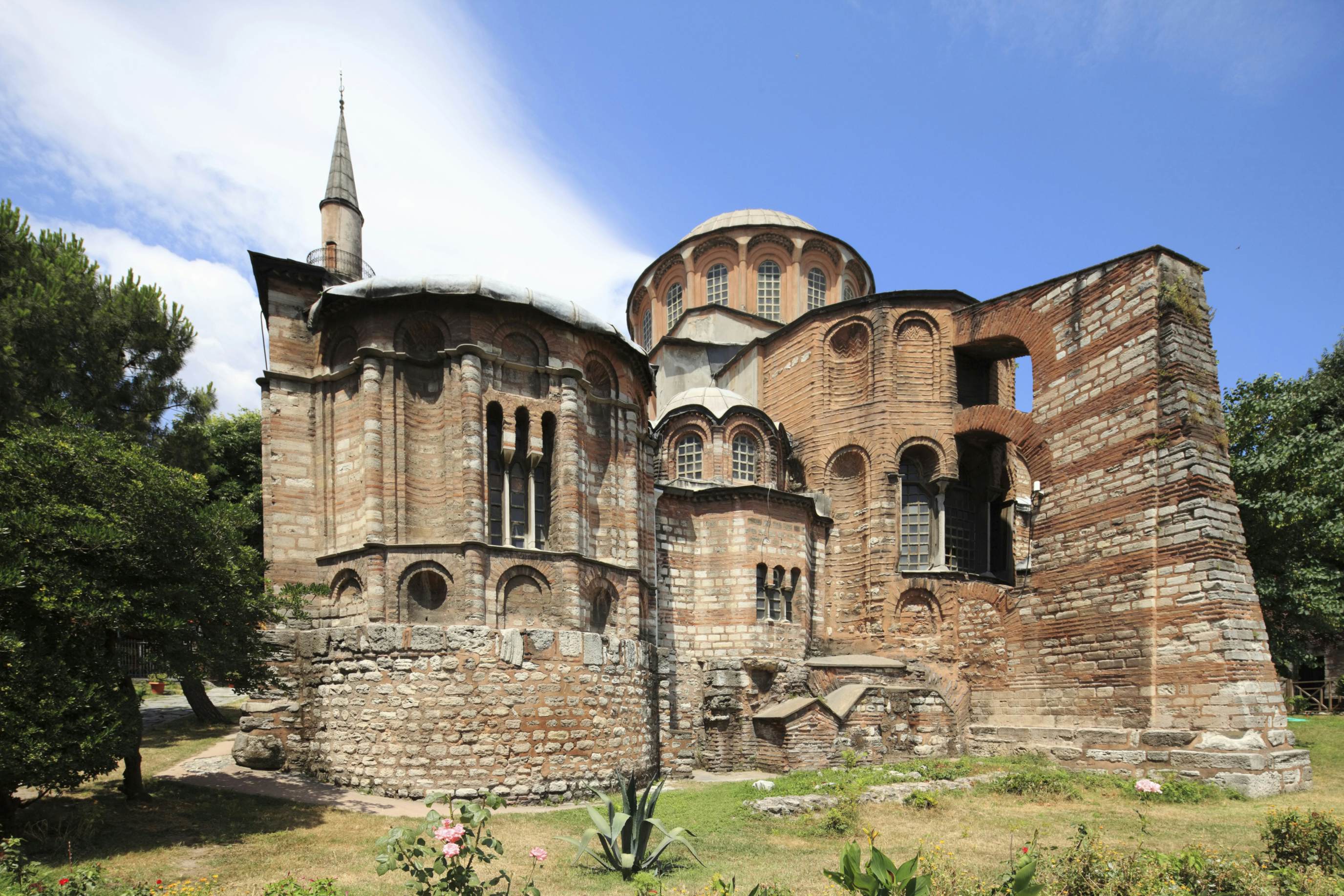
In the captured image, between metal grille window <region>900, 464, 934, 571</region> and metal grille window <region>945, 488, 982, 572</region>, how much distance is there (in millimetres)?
558

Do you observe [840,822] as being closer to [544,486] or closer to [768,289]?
[544,486]

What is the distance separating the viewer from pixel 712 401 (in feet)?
72.9

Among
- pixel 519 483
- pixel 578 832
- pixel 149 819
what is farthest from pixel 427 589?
pixel 149 819

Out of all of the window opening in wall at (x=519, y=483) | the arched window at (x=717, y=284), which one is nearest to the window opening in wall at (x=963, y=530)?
the window opening in wall at (x=519, y=483)

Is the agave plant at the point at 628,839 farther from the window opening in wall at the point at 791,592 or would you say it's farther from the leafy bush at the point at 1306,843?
the window opening in wall at the point at 791,592

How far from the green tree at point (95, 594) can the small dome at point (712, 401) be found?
12.8m

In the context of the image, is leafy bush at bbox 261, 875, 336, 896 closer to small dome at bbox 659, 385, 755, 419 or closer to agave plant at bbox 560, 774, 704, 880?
agave plant at bbox 560, 774, 704, 880

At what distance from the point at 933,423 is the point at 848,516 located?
10.5 feet

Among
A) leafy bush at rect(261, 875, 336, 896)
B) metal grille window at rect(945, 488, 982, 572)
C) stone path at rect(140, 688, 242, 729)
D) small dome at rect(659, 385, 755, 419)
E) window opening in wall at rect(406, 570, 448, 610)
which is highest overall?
small dome at rect(659, 385, 755, 419)

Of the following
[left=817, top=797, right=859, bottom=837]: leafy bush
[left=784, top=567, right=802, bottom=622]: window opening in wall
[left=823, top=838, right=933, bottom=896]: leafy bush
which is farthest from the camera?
[left=784, top=567, right=802, bottom=622]: window opening in wall

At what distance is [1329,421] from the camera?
25594mm

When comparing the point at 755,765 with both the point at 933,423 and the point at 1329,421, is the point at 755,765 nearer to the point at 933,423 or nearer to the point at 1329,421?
the point at 933,423

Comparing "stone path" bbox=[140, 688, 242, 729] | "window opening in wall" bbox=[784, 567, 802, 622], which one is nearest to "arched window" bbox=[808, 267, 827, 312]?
"window opening in wall" bbox=[784, 567, 802, 622]

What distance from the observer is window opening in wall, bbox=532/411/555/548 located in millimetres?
15469
